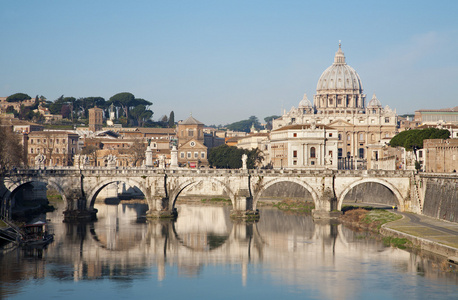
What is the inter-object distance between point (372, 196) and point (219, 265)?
40947 mm

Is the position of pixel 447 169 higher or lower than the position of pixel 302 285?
higher

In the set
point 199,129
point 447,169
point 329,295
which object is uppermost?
point 199,129

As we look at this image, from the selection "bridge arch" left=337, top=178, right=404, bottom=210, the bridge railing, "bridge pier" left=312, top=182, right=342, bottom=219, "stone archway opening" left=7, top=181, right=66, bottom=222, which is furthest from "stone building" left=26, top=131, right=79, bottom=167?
"bridge arch" left=337, top=178, right=404, bottom=210

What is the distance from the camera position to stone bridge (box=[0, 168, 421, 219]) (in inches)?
2958

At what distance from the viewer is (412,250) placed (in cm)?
5375

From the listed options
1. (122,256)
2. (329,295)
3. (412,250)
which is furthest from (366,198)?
(329,295)

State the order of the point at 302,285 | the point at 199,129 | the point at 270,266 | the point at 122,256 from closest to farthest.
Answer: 1. the point at 302,285
2. the point at 270,266
3. the point at 122,256
4. the point at 199,129

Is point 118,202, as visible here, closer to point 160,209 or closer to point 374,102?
point 160,209

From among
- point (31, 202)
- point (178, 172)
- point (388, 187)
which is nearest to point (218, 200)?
point (178, 172)

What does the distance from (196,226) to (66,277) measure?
86.3 ft

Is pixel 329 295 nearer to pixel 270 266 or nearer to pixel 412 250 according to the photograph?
pixel 270 266

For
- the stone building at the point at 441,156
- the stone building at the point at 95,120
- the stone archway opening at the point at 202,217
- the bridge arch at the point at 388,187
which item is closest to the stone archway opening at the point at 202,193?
the stone archway opening at the point at 202,217

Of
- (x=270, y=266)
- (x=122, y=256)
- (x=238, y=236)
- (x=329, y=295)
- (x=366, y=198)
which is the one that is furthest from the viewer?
(x=366, y=198)

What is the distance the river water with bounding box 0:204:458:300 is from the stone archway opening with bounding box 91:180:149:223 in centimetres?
673
